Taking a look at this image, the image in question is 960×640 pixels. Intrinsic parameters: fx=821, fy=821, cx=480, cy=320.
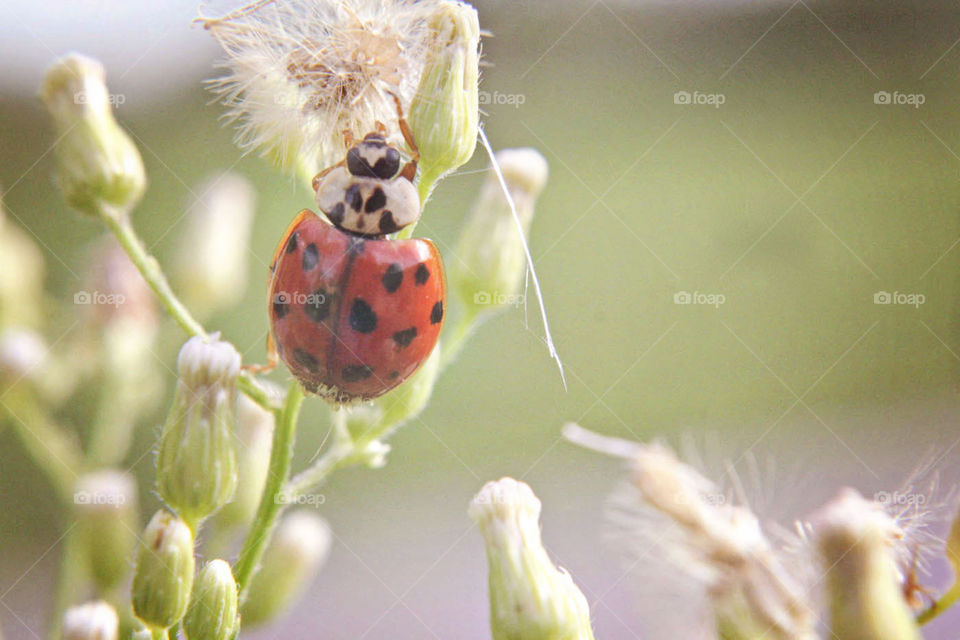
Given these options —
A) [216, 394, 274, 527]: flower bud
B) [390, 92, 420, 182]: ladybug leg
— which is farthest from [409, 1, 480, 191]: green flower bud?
[216, 394, 274, 527]: flower bud

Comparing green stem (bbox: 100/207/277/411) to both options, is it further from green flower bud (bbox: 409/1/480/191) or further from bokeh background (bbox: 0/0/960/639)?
bokeh background (bbox: 0/0/960/639)

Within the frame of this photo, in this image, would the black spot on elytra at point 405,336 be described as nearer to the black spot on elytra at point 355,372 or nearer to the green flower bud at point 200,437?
the black spot on elytra at point 355,372

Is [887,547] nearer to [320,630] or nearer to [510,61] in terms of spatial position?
[320,630]

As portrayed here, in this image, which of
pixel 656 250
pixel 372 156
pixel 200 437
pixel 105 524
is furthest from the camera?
pixel 656 250

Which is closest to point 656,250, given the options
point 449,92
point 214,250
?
point 214,250

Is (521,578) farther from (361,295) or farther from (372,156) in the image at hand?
(372,156)

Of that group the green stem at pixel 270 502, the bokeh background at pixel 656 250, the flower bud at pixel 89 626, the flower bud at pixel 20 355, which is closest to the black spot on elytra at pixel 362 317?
the green stem at pixel 270 502
